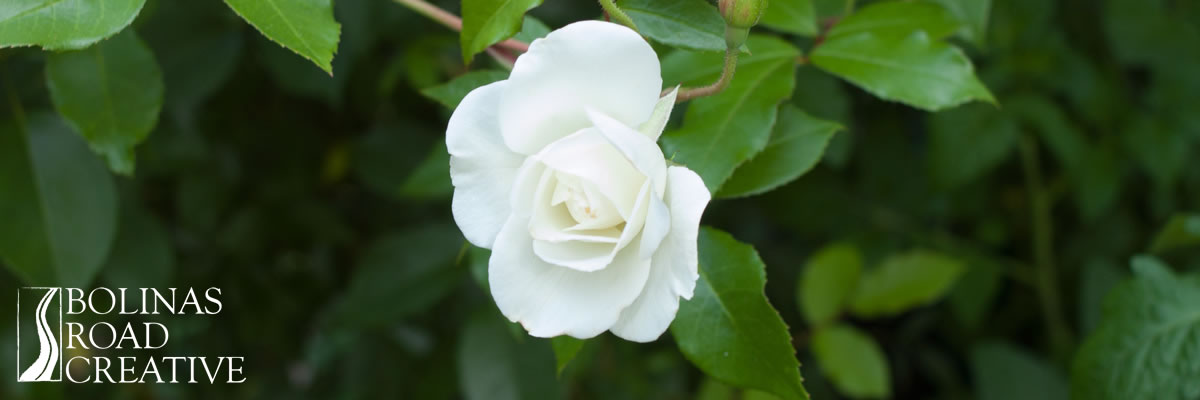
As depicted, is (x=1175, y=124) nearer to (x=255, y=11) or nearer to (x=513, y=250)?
(x=513, y=250)

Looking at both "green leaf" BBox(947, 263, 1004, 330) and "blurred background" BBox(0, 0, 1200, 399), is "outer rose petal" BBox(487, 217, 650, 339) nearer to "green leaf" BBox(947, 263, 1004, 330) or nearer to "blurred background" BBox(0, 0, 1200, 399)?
"blurred background" BBox(0, 0, 1200, 399)

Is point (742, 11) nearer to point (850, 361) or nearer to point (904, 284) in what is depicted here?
point (850, 361)

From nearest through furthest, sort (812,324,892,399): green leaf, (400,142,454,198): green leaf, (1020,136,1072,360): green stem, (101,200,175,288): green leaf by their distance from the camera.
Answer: (400,142,454,198): green leaf
(101,200,175,288): green leaf
(812,324,892,399): green leaf
(1020,136,1072,360): green stem

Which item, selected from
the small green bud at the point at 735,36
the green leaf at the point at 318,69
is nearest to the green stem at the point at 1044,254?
the green leaf at the point at 318,69

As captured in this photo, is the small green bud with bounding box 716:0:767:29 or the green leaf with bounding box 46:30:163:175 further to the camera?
the green leaf with bounding box 46:30:163:175

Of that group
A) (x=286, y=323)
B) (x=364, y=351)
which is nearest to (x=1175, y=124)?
(x=364, y=351)

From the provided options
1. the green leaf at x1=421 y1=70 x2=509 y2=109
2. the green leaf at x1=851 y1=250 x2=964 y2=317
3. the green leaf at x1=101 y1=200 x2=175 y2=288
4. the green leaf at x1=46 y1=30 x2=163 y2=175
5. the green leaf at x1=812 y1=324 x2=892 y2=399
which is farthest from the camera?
the green leaf at x1=851 y1=250 x2=964 y2=317

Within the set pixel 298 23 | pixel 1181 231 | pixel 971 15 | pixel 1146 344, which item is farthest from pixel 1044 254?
pixel 298 23

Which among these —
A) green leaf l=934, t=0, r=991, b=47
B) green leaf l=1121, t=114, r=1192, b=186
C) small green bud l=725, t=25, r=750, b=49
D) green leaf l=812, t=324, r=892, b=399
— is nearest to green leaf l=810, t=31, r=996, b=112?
green leaf l=934, t=0, r=991, b=47
